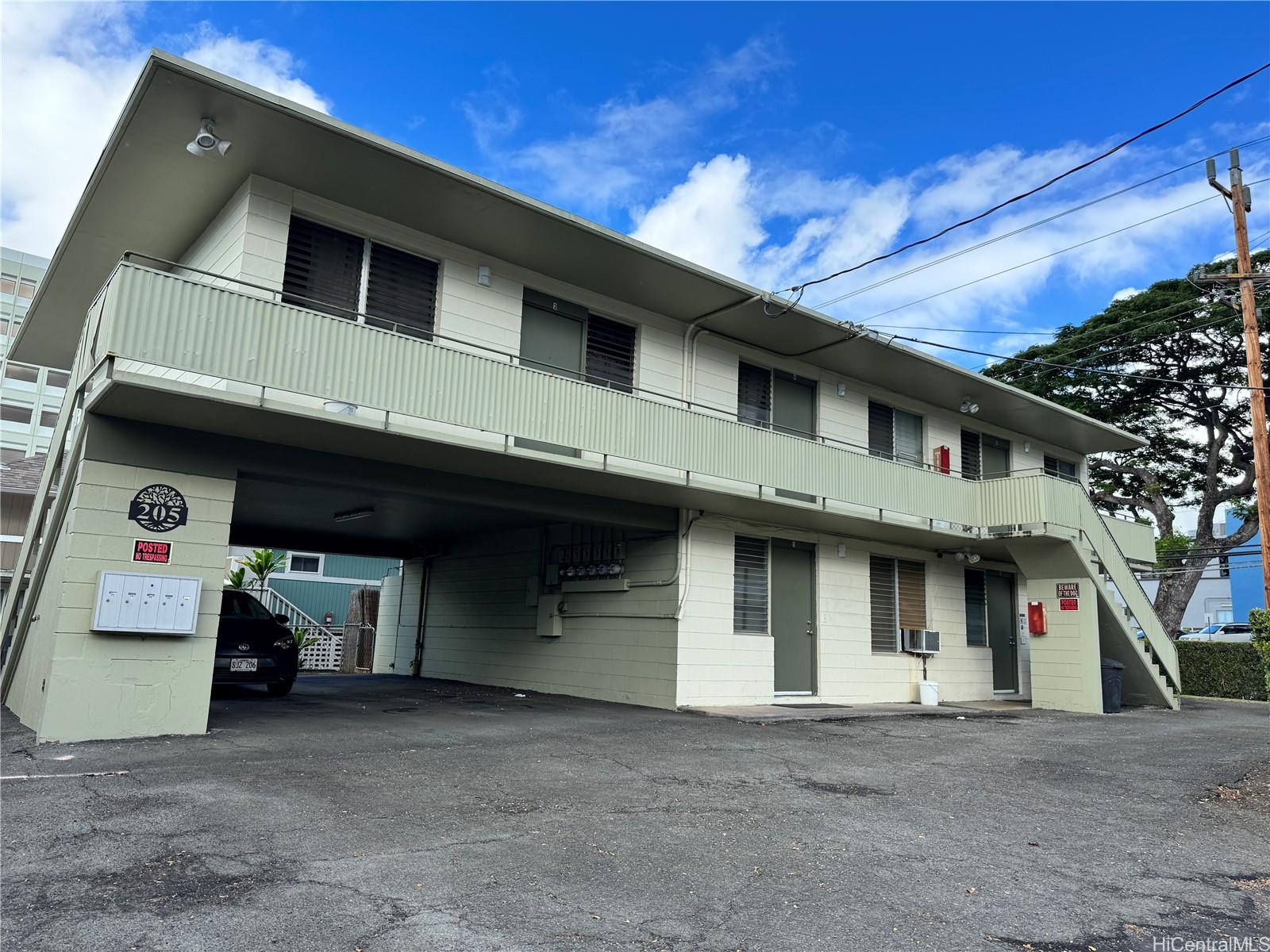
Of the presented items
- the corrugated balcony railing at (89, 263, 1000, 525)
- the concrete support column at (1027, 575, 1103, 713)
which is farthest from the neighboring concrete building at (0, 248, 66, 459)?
the concrete support column at (1027, 575, 1103, 713)

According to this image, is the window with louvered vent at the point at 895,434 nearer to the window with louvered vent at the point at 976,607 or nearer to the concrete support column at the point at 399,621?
the window with louvered vent at the point at 976,607

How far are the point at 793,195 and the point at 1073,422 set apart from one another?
8.46m

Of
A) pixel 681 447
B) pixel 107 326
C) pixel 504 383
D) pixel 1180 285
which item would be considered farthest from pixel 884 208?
pixel 1180 285

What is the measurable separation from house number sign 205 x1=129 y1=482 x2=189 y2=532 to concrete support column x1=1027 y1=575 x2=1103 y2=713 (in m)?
14.2

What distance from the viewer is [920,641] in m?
15.8

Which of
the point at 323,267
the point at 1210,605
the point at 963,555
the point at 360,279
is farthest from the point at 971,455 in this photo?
the point at 1210,605

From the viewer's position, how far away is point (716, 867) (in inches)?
183

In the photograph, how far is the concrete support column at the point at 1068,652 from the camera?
589 inches

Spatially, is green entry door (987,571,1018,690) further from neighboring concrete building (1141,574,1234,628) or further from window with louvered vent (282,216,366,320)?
neighboring concrete building (1141,574,1234,628)

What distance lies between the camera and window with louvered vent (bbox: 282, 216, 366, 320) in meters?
9.92

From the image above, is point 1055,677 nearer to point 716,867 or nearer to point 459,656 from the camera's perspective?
point 459,656

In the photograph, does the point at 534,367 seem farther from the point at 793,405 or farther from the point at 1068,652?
the point at 1068,652

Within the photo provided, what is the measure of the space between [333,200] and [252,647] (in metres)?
6.48

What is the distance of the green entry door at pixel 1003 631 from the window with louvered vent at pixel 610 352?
9.96 meters
